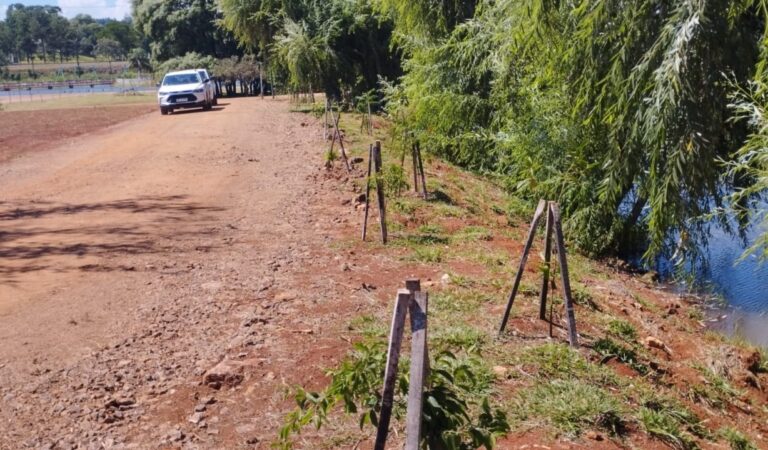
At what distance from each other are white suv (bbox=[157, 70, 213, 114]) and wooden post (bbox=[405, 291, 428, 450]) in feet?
88.0

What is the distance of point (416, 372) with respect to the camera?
9.66ft

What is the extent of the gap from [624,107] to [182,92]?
23.3m

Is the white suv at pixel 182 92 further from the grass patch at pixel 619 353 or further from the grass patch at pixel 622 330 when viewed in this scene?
the grass patch at pixel 619 353

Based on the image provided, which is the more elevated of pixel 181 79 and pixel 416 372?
pixel 181 79

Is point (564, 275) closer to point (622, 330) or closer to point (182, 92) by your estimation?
point (622, 330)

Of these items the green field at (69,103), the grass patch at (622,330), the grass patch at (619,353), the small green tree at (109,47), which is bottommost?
the grass patch at (622,330)

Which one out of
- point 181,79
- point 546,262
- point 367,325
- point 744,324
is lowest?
point 744,324

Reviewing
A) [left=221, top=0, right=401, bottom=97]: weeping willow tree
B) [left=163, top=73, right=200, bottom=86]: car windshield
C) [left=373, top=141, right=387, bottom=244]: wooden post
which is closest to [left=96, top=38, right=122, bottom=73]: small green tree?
[left=163, top=73, right=200, bottom=86]: car windshield

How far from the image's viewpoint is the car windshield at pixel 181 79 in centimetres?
2878

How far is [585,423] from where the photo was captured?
4.48m

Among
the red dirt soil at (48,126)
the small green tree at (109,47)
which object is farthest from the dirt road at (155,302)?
the small green tree at (109,47)

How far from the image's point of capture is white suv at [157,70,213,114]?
2803 cm

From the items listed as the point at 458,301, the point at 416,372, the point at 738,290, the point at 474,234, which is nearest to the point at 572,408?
the point at 416,372

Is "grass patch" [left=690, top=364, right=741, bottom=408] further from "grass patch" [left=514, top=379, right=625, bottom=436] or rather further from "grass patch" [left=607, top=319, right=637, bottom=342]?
"grass patch" [left=514, top=379, right=625, bottom=436]
